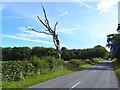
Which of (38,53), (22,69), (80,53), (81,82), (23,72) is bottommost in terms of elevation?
(81,82)

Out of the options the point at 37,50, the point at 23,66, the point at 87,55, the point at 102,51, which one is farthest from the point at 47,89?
the point at 102,51

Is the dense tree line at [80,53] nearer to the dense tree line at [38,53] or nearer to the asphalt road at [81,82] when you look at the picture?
the dense tree line at [38,53]

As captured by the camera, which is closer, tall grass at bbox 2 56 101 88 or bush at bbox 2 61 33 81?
tall grass at bbox 2 56 101 88

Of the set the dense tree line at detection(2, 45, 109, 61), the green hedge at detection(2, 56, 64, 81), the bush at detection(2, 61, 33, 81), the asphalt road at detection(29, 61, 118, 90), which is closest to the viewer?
the asphalt road at detection(29, 61, 118, 90)

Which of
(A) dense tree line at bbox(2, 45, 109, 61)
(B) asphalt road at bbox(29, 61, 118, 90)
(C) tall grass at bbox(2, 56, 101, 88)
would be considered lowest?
(B) asphalt road at bbox(29, 61, 118, 90)

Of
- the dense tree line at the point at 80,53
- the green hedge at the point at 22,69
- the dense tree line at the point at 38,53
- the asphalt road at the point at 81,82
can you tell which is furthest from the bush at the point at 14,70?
the dense tree line at the point at 80,53

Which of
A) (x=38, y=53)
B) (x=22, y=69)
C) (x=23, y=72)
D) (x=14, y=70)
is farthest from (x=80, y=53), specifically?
(x=14, y=70)

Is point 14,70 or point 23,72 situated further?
point 23,72

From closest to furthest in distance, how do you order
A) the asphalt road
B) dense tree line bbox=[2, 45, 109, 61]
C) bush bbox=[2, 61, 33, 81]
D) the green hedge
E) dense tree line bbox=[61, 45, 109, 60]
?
the asphalt road
bush bbox=[2, 61, 33, 81]
the green hedge
dense tree line bbox=[2, 45, 109, 61]
dense tree line bbox=[61, 45, 109, 60]

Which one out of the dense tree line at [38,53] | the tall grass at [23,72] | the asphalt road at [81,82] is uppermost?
the dense tree line at [38,53]

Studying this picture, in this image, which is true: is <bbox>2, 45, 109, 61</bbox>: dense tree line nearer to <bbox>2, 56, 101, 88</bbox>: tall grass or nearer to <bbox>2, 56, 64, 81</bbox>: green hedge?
<bbox>2, 56, 64, 81</bbox>: green hedge

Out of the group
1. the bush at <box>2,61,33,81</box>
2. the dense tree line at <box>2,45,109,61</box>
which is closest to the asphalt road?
the bush at <box>2,61,33,81</box>

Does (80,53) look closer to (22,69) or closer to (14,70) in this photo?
(22,69)

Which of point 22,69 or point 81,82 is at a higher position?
point 22,69
